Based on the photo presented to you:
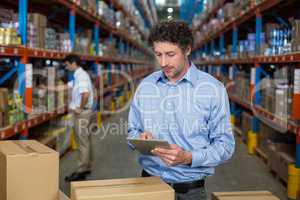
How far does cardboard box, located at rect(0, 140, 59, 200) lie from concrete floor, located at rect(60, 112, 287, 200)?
2672 mm

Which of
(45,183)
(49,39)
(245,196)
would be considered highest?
(49,39)

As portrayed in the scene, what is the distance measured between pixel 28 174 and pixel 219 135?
990 millimetres

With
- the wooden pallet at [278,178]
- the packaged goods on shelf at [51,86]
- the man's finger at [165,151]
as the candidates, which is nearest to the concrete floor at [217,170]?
the wooden pallet at [278,178]

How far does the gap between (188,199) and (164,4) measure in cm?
2914

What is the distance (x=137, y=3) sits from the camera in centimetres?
1762

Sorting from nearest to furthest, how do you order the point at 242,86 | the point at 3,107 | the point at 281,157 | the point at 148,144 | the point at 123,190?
the point at 123,190
the point at 148,144
the point at 3,107
the point at 281,157
the point at 242,86

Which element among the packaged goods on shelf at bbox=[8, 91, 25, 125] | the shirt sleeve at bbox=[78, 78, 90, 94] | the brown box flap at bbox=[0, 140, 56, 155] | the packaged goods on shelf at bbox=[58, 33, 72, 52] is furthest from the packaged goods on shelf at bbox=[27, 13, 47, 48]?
the brown box flap at bbox=[0, 140, 56, 155]

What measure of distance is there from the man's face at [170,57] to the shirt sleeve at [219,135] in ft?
0.85

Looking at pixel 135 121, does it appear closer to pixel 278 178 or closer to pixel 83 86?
pixel 83 86

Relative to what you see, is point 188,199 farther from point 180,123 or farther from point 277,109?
point 277,109

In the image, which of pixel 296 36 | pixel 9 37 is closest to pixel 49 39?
pixel 9 37

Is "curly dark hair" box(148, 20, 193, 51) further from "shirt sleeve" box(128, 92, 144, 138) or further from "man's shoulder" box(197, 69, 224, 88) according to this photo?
"shirt sleeve" box(128, 92, 144, 138)

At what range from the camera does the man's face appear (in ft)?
6.77

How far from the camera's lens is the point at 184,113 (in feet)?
6.82
